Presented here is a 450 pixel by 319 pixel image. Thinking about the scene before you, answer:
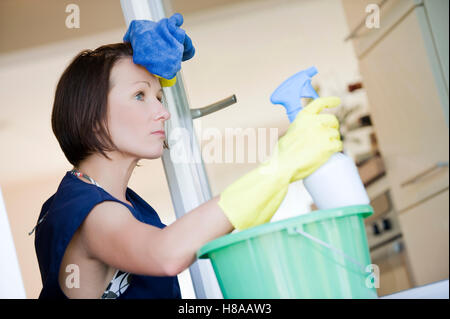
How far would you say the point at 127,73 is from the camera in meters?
0.92

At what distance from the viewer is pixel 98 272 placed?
32.4 inches

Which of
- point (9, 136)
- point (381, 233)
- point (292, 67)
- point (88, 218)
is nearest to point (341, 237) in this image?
point (88, 218)

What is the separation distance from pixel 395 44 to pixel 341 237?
1964mm

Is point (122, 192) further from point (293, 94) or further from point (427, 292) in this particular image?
point (427, 292)

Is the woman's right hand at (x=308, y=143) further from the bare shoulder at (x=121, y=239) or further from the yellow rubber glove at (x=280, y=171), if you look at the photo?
the bare shoulder at (x=121, y=239)

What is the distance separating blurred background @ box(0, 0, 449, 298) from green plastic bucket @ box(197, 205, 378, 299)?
2.23 feet

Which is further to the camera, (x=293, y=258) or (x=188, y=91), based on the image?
(x=188, y=91)

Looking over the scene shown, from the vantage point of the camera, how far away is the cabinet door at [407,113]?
2.23 m

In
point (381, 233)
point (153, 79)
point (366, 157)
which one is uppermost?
point (153, 79)

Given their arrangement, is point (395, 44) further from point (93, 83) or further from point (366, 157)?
point (93, 83)

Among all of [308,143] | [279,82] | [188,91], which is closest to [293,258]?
[308,143]

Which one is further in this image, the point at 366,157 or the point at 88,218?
the point at 366,157

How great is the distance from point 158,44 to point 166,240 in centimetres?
35

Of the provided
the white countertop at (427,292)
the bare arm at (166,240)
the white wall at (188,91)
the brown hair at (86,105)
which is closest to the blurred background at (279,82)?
the white wall at (188,91)
